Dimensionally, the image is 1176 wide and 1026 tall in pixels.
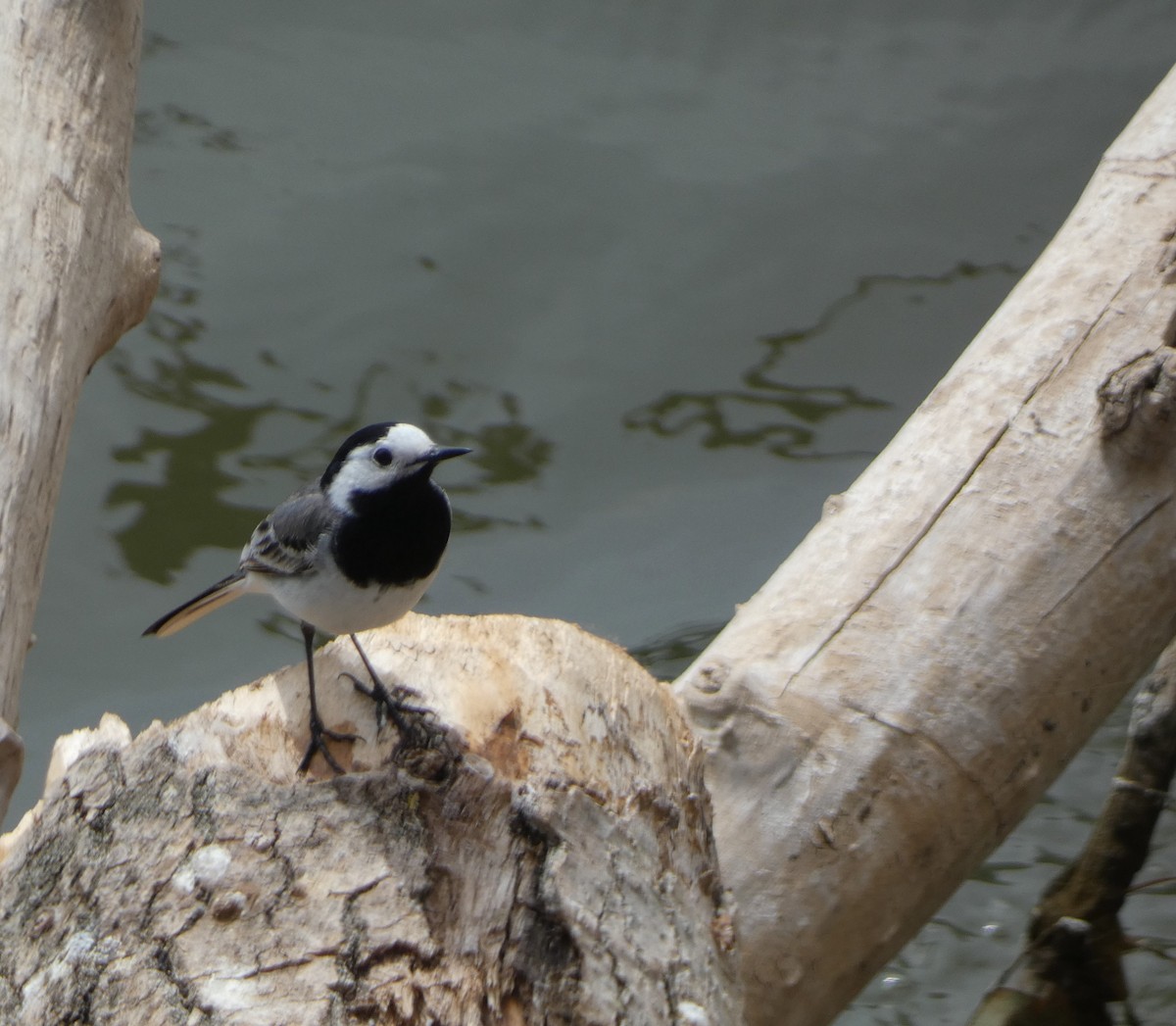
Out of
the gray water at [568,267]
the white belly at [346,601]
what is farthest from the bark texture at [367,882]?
the gray water at [568,267]

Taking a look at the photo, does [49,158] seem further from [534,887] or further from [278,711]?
[534,887]

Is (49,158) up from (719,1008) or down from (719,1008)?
up

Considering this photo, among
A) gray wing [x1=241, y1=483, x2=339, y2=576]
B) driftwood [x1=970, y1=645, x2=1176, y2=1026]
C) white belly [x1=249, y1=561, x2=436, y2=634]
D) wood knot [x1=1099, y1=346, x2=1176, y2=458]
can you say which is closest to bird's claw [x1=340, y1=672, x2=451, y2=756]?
white belly [x1=249, y1=561, x2=436, y2=634]

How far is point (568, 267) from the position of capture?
193 inches

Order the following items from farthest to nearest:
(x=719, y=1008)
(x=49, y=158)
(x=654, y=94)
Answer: (x=654, y=94), (x=49, y=158), (x=719, y=1008)

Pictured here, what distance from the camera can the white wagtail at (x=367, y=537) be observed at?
2340 mm

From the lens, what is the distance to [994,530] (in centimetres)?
262

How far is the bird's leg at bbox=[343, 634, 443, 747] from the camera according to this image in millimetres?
2025

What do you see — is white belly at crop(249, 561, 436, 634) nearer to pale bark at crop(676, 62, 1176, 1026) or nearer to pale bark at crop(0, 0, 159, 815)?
pale bark at crop(0, 0, 159, 815)

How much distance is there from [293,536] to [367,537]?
21 centimetres

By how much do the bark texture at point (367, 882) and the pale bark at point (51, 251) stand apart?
1.36ft

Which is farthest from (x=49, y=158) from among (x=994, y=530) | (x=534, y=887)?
(x=994, y=530)

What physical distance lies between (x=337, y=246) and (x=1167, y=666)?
298 centimetres

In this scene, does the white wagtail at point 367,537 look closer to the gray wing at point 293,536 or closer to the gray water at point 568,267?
the gray wing at point 293,536
